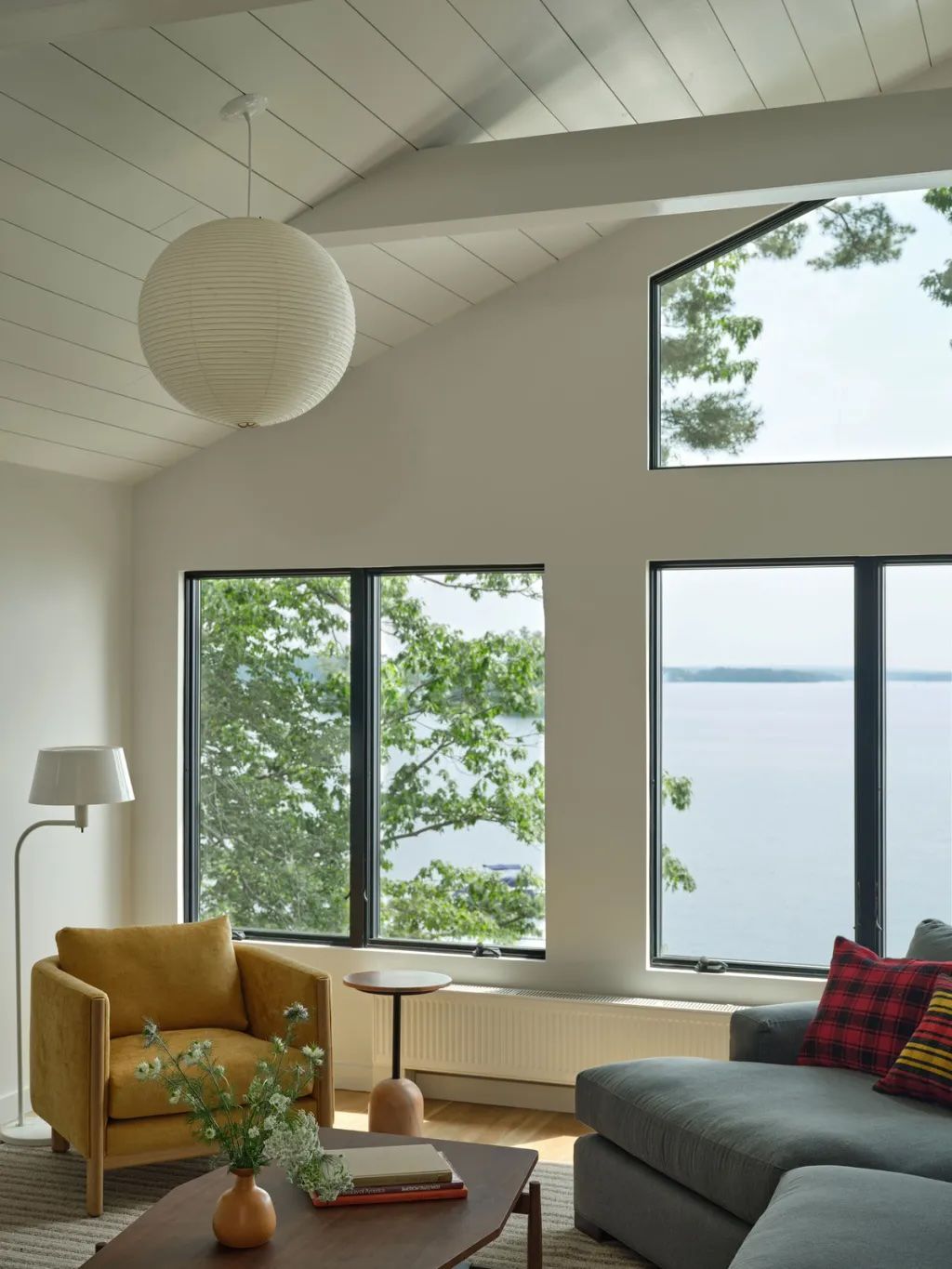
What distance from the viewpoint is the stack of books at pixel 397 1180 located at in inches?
121

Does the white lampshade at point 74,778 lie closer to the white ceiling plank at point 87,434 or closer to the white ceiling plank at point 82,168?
the white ceiling plank at point 87,434

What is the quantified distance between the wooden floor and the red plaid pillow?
1.13m

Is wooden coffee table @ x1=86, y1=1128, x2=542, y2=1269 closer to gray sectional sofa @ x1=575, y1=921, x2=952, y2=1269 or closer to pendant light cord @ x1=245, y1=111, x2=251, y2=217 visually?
gray sectional sofa @ x1=575, y1=921, x2=952, y2=1269

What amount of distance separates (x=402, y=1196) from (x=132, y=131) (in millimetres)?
2706

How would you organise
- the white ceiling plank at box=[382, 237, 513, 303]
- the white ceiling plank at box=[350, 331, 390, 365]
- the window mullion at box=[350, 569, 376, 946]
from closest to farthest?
1. the white ceiling plank at box=[382, 237, 513, 303]
2. the white ceiling plank at box=[350, 331, 390, 365]
3. the window mullion at box=[350, 569, 376, 946]

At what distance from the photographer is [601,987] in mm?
5160

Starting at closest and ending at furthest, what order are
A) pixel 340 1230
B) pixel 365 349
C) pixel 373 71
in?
1. pixel 340 1230
2. pixel 373 71
3. pixel 365 349

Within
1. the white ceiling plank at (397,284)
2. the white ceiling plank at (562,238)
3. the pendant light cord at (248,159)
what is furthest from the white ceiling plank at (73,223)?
the white ceiling plank at (562,238)

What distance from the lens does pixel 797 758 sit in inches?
199

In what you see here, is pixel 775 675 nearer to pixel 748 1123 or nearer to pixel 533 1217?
pixel 748 1123

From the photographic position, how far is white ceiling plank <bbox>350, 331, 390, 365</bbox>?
5.28 meters

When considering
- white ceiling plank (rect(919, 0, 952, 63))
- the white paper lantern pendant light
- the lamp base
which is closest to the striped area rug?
the lamp base

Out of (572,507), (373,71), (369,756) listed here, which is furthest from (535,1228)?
(373,71)

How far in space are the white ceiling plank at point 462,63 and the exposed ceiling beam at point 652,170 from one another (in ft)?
0.41
